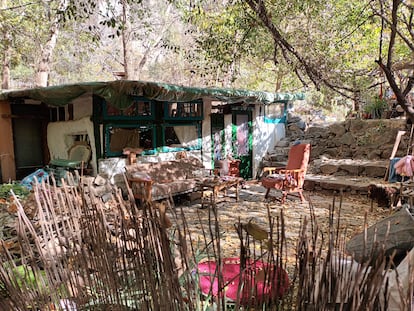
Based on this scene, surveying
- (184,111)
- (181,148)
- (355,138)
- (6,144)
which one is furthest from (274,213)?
(6,144)

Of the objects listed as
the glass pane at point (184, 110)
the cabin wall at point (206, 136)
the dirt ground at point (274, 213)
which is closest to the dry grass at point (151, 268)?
the dirt ground at point (274, 213)

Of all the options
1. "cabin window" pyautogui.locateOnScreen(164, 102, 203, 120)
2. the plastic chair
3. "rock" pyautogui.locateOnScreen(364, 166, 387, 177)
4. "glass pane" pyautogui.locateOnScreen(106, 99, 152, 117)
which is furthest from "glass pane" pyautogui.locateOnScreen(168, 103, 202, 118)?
the plastic chair

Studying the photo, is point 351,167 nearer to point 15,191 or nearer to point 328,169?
point 328,169

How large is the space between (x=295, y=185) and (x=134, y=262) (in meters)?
5.21

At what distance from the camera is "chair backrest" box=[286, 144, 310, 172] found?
636cm

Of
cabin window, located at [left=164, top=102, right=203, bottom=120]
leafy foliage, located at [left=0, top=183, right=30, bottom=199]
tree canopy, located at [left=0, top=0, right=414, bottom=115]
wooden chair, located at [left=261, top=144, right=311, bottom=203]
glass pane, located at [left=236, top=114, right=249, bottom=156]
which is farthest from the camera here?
glass pane, located at [left=236, top=114, right=249, bottom=156]

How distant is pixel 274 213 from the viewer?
5.50 m

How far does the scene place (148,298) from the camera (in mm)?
1383

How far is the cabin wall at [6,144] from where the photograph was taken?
7137mm

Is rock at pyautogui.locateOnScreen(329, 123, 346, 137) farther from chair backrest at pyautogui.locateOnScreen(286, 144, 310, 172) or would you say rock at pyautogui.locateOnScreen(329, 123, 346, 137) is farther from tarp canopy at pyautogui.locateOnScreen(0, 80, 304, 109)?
tarp canopy at pyautogui.locateOnScreen(0, 80, 304, 109)

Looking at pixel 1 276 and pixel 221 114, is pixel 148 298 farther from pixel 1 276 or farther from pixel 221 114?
pixel 221 114

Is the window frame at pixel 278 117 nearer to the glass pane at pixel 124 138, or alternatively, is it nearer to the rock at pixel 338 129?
the rock at pixel 338 129

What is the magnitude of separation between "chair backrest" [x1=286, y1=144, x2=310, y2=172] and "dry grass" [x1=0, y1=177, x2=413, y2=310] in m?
4.98

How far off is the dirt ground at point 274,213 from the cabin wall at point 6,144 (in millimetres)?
4184
